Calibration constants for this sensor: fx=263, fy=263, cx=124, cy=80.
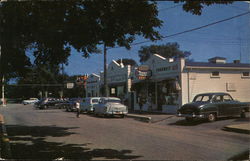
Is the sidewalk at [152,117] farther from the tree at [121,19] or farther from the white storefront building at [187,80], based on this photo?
the tree at [121,19]

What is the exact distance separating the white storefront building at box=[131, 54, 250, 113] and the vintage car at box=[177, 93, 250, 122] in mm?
5409

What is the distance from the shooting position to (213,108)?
1495cm

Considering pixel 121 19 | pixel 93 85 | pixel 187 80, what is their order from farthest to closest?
pixel 93 85
pixel 187 80
pixel 121 19

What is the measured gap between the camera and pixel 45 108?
3838cm

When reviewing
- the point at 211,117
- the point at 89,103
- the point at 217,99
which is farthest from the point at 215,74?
the point at 89,103

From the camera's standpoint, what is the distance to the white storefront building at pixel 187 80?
21.5m

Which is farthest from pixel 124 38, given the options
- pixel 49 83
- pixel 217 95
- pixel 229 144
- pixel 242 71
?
pixel 49 83

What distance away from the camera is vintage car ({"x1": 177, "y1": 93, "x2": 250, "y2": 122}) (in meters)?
14.6

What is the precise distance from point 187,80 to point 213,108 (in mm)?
6753

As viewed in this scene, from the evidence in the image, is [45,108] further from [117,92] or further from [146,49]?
[146,49]

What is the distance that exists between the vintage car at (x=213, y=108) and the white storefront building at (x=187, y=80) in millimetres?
5409

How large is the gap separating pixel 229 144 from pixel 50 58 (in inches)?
310

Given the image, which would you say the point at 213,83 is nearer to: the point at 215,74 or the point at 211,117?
the point at 215,74

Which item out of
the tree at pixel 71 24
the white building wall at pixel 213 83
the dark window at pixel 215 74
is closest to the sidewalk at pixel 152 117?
the white building wall at pixel 213 83
